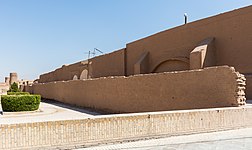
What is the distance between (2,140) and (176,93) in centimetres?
659

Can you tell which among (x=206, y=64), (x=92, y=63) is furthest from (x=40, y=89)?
(x=206, y=64)

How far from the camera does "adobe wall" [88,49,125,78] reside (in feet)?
76.9

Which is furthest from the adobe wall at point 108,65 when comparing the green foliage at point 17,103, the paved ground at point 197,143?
the paved ground at point 197,143

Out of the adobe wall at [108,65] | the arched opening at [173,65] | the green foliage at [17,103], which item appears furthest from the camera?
the adobe wall at [108,65]

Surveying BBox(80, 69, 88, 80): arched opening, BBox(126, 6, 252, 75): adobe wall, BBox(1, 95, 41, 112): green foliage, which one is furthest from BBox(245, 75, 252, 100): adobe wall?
BBox(80, 69, 88, 80): arched opening

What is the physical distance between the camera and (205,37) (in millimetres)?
14797

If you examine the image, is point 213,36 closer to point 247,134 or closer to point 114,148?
point 247,134

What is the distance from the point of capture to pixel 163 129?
203 inches

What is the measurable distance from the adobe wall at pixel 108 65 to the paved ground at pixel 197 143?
1777 centimetres

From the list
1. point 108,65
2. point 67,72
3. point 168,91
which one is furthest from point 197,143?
point 67,72

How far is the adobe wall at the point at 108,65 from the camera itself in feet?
76.9

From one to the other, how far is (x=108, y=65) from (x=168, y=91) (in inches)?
641

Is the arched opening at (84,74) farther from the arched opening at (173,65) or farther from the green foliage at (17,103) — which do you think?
the green foliage at (17,103)

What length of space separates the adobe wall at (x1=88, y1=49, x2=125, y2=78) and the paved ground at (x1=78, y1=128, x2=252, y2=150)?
1777 centimetres
